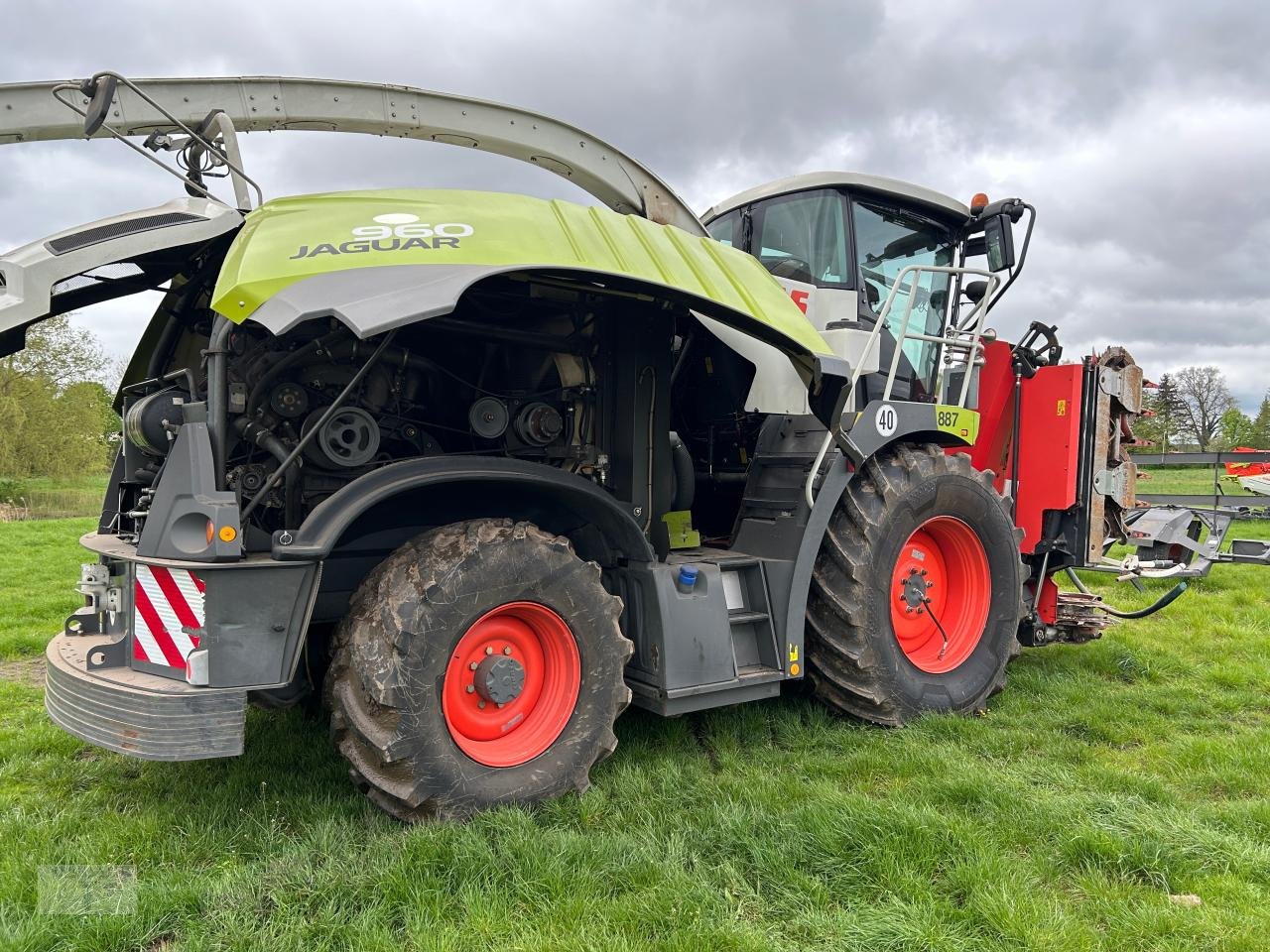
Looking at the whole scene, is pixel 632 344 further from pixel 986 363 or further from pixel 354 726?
pixel 986 363

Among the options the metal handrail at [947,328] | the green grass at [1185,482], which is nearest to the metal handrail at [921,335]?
the metal handrail at [947,328]

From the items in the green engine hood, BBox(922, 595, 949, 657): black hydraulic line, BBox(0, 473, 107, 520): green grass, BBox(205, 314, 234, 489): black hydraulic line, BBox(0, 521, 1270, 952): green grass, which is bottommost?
BBox(0, 473, 107, 520): green grass

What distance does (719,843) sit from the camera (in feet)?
10.1

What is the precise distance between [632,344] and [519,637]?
4.66 feet

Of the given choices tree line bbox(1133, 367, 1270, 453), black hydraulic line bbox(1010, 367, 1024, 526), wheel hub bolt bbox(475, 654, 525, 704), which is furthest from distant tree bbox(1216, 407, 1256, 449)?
wheel hub bolt bbox(475, 654, 525, 704)

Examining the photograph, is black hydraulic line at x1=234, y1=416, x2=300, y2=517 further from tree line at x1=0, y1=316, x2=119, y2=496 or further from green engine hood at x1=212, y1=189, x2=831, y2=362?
tree line at x1=0, y1=316, x2=119, y2=496

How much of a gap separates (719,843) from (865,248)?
337cm

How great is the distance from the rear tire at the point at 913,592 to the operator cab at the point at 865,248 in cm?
66

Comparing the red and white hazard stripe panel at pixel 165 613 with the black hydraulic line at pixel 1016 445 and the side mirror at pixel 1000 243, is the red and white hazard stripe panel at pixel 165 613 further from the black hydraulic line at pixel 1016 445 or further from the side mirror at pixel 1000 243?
the black hydraulic line at pixel 1016 445

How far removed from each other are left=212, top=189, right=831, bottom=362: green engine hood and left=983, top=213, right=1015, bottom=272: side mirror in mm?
1972

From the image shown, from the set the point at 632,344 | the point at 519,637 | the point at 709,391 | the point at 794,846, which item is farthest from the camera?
the point at 709,391

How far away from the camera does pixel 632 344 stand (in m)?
3.96

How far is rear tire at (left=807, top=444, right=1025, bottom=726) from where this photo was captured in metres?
4.30

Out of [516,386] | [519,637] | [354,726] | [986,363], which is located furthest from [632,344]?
[986,363]
